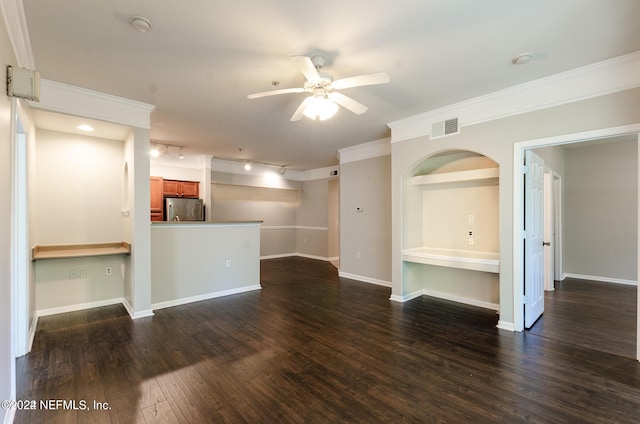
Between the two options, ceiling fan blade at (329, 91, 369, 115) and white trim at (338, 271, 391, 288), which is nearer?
ceiling fan blade at (329, 91, 369, 115)

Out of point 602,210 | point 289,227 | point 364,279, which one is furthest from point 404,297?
point 289,227

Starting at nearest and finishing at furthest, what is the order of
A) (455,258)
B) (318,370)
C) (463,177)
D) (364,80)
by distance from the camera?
(364,80) → (318,370) → (455,258) → (463,177)

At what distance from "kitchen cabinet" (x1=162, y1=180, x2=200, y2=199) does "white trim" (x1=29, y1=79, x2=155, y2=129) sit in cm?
290

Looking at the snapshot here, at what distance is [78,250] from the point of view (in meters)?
3.93

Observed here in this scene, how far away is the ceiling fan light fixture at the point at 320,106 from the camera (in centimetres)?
263

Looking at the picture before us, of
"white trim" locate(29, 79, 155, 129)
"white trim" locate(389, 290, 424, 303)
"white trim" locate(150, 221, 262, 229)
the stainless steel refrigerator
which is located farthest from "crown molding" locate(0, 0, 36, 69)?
"white trim" locate(389, 290, 424, 303)

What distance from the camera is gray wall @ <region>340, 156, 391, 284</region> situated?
5262mm

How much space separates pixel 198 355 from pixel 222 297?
1.92 metres

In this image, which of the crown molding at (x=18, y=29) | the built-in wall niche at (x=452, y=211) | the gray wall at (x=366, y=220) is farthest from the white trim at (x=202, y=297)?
the crown molding at (x=18, y=29)

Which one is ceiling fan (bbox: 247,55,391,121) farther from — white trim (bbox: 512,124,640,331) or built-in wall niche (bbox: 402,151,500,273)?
built-in wall niche (bbox: 402,151,500,273)

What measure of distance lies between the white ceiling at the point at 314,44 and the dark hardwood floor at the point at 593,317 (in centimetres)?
278

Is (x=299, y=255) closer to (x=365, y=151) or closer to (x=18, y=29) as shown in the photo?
(x=365, y=151)

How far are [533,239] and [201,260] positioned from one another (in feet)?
15.1

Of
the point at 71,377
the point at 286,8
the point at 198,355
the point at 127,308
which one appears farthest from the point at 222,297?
the point at 286,8
